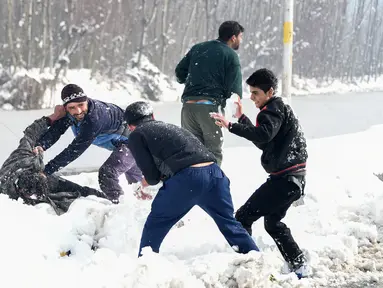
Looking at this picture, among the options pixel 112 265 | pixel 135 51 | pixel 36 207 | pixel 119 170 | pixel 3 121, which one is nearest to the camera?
pixel 112 265

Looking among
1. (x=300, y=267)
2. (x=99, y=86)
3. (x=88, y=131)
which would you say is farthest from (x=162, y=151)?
(x=99, y=86)

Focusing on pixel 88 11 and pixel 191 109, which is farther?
pixel 88 11

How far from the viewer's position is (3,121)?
10.3 metres

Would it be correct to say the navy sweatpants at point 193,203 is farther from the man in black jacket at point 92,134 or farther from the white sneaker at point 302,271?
the man in black jacket at point 92,134

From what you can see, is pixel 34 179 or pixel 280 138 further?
pixel 34 179

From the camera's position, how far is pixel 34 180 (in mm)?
4492

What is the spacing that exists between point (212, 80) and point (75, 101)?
1417mm

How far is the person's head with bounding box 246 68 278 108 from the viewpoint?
3.83m

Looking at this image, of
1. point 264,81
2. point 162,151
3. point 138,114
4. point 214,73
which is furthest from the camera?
point 214,73

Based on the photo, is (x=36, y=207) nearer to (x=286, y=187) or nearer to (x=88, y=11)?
(x=286, y=187)

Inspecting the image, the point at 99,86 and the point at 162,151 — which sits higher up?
the point at 162,151

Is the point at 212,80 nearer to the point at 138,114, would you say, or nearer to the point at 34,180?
the point at 138,114

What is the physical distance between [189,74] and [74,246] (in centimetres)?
231

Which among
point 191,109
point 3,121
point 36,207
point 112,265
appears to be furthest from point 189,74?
point 3,121
